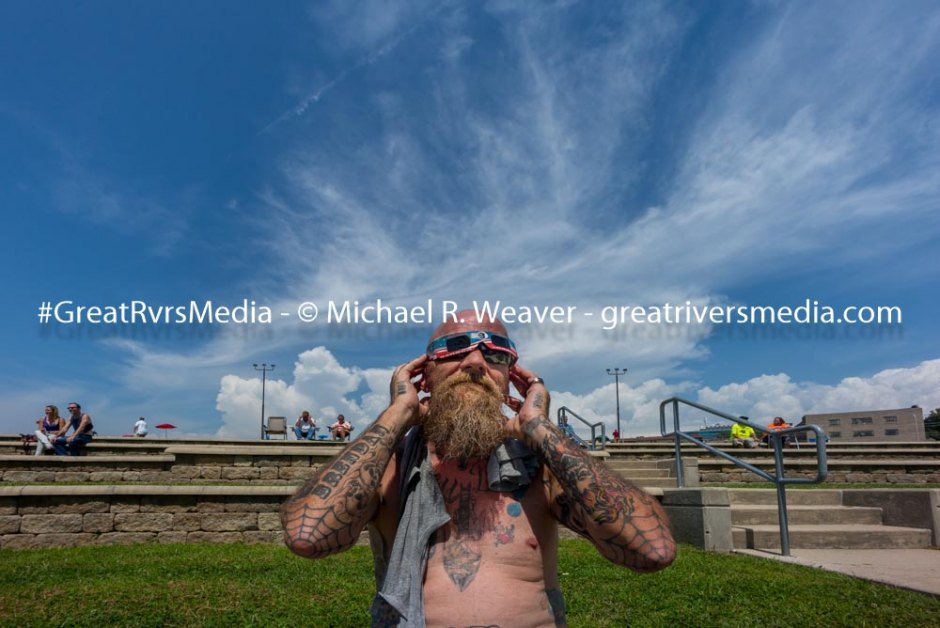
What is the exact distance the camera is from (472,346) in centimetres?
236

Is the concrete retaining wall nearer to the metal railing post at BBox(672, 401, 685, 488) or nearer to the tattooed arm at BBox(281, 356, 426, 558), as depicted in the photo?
the metal railing post at BBox(672, 401, 685, 488)

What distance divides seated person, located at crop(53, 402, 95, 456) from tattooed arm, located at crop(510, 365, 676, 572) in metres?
13.7


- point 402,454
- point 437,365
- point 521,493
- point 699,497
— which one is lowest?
point 699,497

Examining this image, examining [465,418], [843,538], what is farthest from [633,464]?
[465,418]

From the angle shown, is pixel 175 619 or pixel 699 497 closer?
pixel 175 619

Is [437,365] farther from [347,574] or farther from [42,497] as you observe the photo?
[42,497]

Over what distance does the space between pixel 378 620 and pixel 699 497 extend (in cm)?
609

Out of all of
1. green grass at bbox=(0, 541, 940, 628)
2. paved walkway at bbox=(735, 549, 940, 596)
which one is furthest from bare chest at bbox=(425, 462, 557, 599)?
paved walkway at bbox=(735, 549, 940, 596)

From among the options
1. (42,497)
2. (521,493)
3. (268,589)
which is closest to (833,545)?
(268,589)

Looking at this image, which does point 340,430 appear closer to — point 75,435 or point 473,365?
point 75,435

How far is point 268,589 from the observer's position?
18.0ft

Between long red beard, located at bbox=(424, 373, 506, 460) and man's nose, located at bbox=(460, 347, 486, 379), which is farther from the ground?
man's nose, located at bbox=(460, 347, 486, 379)

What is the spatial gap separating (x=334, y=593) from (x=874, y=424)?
3272cm

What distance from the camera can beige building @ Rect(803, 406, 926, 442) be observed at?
2550cm
